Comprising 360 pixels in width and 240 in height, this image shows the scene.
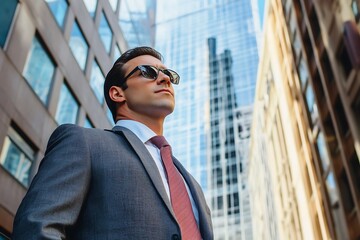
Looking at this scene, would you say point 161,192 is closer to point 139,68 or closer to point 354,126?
point 139,68

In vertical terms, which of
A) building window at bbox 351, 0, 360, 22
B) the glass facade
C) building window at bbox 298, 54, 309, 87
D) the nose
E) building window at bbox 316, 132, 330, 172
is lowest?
the nose

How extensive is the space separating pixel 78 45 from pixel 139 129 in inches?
666

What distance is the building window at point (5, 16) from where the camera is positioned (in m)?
12.0

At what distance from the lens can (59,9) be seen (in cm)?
1662

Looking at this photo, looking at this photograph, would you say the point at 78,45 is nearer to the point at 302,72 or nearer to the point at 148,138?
the point at 302,72

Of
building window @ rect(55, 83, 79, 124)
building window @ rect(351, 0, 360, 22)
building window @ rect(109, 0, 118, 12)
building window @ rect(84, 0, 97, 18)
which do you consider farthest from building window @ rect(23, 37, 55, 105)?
building window @ rect(351, 0, 360, 22)

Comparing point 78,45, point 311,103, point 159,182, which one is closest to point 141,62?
point 159,182

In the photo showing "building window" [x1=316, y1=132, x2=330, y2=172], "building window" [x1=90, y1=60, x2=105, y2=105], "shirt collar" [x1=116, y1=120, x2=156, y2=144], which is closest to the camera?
"shirt collar" [x1=116, y1=120, x2=156, y2=144]

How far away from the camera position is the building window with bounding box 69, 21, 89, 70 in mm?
17753

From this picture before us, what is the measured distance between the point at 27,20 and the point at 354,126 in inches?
510

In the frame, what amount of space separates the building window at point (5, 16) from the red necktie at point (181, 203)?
36.8ft

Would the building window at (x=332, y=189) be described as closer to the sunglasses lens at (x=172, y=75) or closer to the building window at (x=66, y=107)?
the building window at (x=66, y=107)

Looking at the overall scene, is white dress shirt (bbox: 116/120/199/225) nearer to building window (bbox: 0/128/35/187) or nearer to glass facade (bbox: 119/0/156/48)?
building window (bbox: 0/128/35/187)

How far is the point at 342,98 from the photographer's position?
1753cm
